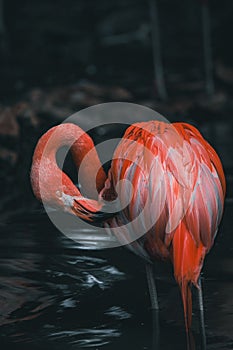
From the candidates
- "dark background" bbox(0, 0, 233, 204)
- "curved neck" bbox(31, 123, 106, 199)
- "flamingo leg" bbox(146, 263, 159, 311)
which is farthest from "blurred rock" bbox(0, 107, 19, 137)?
"flamingo leg" bbox(146, 263, 159, 311)

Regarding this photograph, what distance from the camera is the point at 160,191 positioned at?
305 cm

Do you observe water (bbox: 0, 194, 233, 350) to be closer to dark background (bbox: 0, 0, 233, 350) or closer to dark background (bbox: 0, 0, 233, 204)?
dark background (bbox: 0, 0, 233, 350)

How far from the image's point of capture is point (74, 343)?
329 cm

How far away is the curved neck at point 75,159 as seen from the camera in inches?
134

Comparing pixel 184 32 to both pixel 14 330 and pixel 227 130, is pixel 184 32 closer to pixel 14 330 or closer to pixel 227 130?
pixel 227 130

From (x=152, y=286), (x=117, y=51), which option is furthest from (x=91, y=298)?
(x=117, y=51)

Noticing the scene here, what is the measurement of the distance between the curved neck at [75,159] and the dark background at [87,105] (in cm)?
65

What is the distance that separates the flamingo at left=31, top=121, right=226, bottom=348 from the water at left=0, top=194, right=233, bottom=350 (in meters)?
0.20

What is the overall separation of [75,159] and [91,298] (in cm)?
75

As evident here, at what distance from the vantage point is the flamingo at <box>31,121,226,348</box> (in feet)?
9.97

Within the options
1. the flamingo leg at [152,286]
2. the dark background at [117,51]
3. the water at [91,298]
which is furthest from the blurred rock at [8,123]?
the flamingo leg at [152,286]

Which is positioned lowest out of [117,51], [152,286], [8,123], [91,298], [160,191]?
[91,298]

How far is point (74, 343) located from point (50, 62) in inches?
389

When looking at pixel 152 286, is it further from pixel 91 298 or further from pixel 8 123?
pixel 8 123
